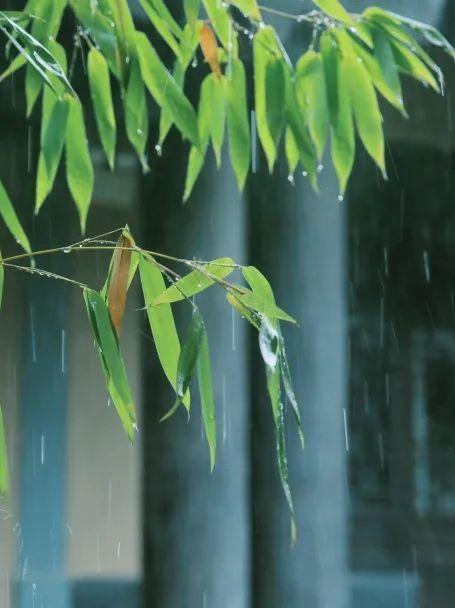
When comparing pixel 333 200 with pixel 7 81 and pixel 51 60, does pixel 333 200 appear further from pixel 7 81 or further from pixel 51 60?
pixel 51 60

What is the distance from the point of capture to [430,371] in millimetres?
3645

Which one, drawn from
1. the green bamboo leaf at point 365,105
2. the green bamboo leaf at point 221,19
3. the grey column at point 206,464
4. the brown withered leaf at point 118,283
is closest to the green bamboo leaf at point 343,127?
the green bamboo leaf at point 365,105

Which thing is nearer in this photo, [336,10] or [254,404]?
[336,10]

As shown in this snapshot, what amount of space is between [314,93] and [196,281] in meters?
0.22

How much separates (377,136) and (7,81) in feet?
6.14

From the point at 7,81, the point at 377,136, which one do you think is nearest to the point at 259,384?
the point at 7,81

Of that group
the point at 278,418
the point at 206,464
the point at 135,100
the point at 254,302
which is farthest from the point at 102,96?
the point at 206,464

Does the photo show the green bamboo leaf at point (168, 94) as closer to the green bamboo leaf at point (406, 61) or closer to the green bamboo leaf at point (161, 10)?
the green bamboo leaf at point (161, 10)

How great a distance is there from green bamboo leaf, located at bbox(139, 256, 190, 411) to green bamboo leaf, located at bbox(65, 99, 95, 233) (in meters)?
0.08

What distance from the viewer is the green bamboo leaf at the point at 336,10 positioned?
919 mm

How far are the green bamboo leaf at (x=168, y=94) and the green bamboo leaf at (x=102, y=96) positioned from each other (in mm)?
66

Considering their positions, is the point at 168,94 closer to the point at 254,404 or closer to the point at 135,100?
the point at 135,100

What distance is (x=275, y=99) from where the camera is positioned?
3.10 ft

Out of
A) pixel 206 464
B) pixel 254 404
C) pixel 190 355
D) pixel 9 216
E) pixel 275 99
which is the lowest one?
pixel 206 464
